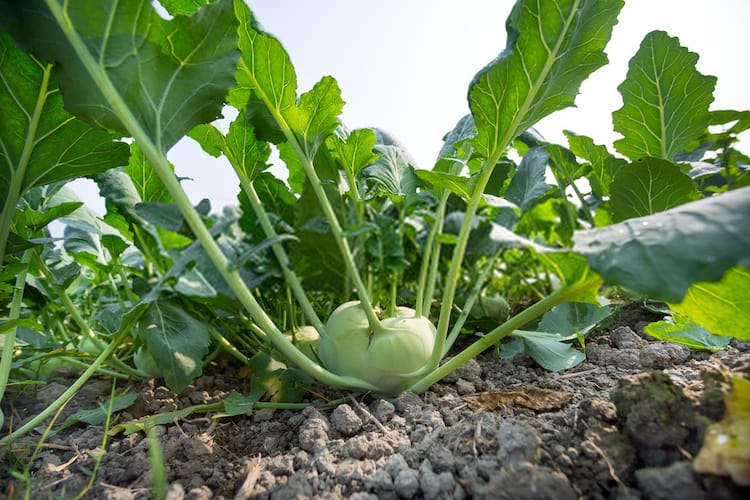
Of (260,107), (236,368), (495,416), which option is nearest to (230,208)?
(260,107)

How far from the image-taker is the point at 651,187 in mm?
1006

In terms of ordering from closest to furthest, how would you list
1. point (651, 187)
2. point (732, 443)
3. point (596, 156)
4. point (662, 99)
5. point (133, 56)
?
point (732, 443)
point (133, 56)
point (651, 187)
point (662, 99)
point (596, 156)

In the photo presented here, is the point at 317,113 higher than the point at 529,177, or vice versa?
the point at 317,113

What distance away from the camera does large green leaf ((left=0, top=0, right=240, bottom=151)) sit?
2.36 ft

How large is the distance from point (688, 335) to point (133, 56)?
1178 mm

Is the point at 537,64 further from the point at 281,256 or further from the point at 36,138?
the point at 36,138

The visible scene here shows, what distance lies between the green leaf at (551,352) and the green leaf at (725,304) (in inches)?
12.6

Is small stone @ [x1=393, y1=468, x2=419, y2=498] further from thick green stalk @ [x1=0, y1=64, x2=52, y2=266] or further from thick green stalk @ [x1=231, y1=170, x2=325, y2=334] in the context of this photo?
thick green stalk @ [x1=0, y1=64, x2=52, y2=266]

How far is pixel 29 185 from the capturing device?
37.7 inches

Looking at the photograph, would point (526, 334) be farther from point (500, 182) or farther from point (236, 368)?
point (236, 368)

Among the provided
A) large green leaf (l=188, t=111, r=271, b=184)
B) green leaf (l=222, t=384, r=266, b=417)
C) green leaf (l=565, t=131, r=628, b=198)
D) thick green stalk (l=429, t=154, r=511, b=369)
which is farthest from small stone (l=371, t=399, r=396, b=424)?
green leaf (l=565, t=131, r=628, b=198)

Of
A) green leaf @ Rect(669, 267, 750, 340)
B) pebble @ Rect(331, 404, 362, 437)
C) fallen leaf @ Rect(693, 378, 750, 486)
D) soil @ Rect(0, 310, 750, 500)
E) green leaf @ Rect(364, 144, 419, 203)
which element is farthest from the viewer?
green leaf @ Rect(364, 144, 419, 203)

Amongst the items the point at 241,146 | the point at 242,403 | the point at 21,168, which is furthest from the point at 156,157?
the point at 242,403

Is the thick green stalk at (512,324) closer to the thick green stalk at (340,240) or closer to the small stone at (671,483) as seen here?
the thick green stalk at (340,240)
